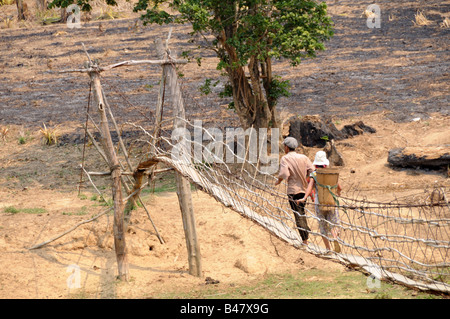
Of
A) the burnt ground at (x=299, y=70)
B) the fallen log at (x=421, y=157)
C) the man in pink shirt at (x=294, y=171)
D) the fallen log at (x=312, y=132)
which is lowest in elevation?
the fallen log at (x=421, y=157)

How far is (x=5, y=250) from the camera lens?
6.26 m

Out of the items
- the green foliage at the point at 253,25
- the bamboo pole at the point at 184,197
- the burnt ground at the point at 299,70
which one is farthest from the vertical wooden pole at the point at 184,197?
the burnt ground at the point at 299,70

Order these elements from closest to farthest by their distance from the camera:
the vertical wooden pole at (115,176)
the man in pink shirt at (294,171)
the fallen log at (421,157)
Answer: the vertical wooden pole at (115,176) → the man in pink shirt at (294,171) → the fallen log at (421,157)

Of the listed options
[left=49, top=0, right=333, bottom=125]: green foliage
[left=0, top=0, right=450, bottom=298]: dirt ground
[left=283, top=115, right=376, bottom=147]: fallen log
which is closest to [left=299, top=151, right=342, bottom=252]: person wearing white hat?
[left=0, top=0, right=450, bottom=298]: dirt ground

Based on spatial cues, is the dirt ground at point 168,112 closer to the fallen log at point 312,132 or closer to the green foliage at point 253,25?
the fallen log at point 312,132

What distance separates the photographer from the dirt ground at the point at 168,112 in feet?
20.7

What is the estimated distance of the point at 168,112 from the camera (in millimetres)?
12742

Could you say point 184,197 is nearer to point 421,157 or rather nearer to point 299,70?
point 421,157

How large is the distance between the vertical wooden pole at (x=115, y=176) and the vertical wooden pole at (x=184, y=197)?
2.22ft

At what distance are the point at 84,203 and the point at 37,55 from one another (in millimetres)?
10816

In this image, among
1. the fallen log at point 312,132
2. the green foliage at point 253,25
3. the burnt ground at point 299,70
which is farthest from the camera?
the burnt ground at point 299,70

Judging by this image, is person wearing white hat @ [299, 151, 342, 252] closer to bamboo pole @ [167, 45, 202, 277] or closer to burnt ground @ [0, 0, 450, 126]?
bamboo pole @ [167, 45, 202, 277]

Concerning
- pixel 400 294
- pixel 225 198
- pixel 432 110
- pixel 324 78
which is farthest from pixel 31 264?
pixel 324 78

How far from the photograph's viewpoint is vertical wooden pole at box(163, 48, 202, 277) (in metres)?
5.91
